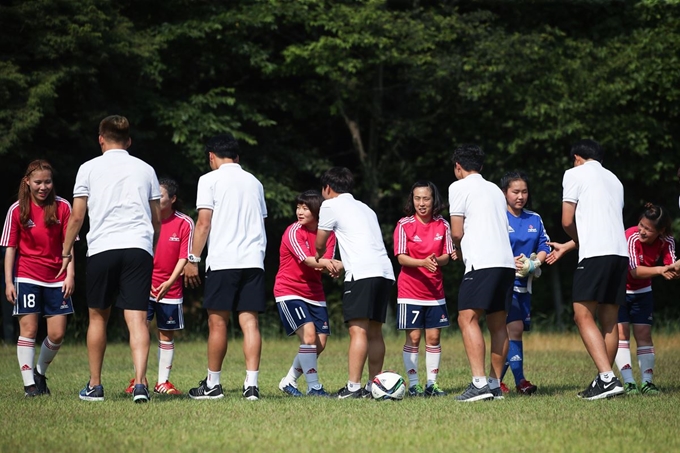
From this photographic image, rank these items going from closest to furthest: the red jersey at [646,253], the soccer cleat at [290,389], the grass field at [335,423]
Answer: the grass field at [335,423] < the soccer cleat at [290,389] < the red jersey at [646,253]

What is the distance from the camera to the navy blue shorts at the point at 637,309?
1023cm

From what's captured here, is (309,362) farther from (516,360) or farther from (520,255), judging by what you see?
(520,255)

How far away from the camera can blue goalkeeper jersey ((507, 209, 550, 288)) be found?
10.3 m

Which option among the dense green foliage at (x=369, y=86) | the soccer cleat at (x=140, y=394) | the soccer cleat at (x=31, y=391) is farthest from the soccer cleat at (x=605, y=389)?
the dense green foliage at (x=369, y=86)

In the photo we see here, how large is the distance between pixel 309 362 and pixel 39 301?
2606 mm

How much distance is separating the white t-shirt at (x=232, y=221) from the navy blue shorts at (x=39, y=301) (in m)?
1.58

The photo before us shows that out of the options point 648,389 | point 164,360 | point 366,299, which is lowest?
point 648,389

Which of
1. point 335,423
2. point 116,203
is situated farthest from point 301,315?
point 335,423

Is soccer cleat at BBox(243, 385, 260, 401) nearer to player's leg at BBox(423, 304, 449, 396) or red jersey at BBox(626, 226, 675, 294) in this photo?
player's leg at BBox(423, 304, 449, 396)

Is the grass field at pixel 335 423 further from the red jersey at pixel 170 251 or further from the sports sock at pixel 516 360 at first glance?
the red jersey at pixel 170 251

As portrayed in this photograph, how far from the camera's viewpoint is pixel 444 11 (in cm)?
2491

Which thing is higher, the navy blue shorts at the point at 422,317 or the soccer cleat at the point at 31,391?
the navy blue shorts at the point at 422,317

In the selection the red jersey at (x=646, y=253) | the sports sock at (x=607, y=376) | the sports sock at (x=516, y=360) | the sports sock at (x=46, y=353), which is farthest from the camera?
the red jersey at (x=646, y=253)

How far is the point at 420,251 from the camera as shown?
998cm
